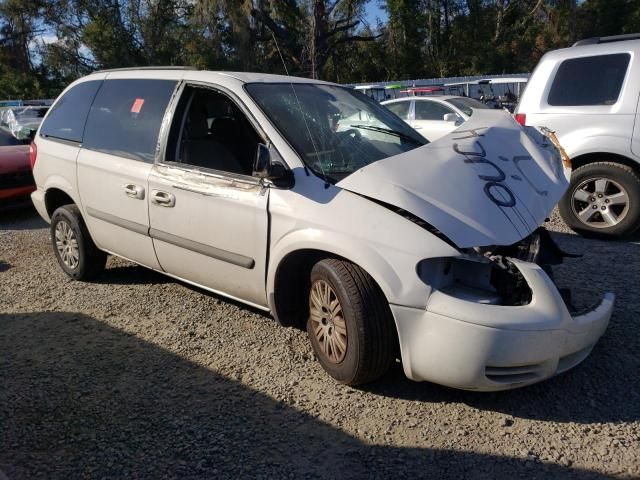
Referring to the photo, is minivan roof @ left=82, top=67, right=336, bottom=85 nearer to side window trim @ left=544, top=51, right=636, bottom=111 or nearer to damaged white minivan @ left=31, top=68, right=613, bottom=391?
damaged white minivan @ left=31, top=68, right=613, bottom=391

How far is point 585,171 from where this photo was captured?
20.4 ft

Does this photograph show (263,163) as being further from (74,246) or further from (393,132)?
(74,246)

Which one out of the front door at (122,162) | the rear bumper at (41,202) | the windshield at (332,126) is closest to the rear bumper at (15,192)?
the rear bumper at (41,202)

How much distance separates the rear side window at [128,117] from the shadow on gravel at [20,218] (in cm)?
353

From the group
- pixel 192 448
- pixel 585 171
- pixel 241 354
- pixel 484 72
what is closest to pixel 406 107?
pixel 585 171

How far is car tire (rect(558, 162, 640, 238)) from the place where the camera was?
6.03 m

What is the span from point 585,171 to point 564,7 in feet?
122

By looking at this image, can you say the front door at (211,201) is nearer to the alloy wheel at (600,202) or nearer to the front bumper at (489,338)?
the front bumper at (489,338)

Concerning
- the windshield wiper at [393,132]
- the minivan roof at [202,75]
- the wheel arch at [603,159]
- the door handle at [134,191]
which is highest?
the minivan roof at [202,75]

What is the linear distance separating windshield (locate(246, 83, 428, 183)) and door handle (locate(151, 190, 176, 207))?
0.90 meters

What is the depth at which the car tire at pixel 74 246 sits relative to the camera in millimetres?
5055

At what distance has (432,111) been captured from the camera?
11.3 meters

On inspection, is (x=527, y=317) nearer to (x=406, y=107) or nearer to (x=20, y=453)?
(x=20, y=453)

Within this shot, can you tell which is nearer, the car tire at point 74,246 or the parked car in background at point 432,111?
the car tire at point 74,246
